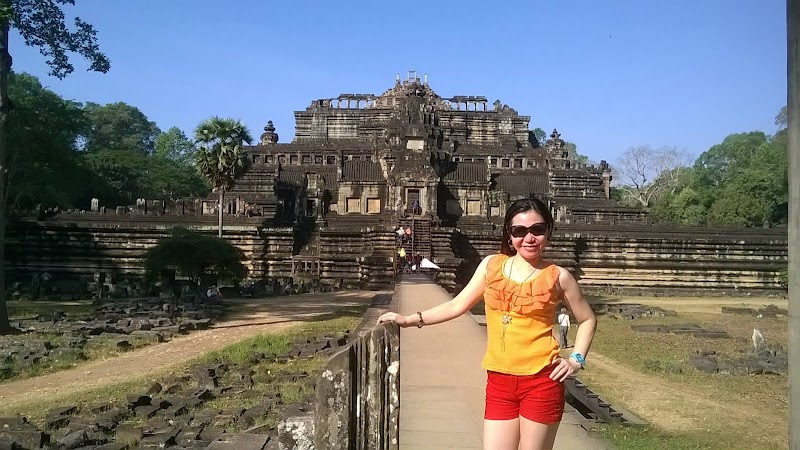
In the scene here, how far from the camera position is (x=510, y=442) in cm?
321

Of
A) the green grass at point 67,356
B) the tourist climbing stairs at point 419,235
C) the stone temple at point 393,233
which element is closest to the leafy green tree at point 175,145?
the stone temple at point 393,233

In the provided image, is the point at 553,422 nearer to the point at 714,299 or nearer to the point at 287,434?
the point at 287,434

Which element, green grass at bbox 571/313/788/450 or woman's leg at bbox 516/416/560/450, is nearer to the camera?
woman's leg at bbox 516/416/560/450

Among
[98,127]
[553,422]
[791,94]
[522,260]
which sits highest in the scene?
[98,127]

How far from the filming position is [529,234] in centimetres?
335

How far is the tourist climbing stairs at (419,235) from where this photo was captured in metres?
28.8

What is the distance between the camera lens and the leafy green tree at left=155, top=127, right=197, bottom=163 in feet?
293

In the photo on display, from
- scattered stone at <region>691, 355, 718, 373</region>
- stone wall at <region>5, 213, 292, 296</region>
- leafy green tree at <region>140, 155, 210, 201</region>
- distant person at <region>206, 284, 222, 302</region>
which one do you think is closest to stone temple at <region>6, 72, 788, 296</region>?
stone wall at <region>5, 213, 292, 296</region>

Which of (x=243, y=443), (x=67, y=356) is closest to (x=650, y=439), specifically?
(x=243, y=443)

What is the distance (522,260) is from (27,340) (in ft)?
45.8

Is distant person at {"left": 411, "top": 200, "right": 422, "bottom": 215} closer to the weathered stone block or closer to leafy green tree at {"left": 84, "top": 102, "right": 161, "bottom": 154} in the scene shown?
the weathered stone block

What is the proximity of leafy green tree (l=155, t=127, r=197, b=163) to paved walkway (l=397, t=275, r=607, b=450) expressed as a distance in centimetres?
8443

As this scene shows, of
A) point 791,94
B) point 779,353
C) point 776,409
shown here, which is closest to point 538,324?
point 791,94

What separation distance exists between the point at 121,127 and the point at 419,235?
251ft
